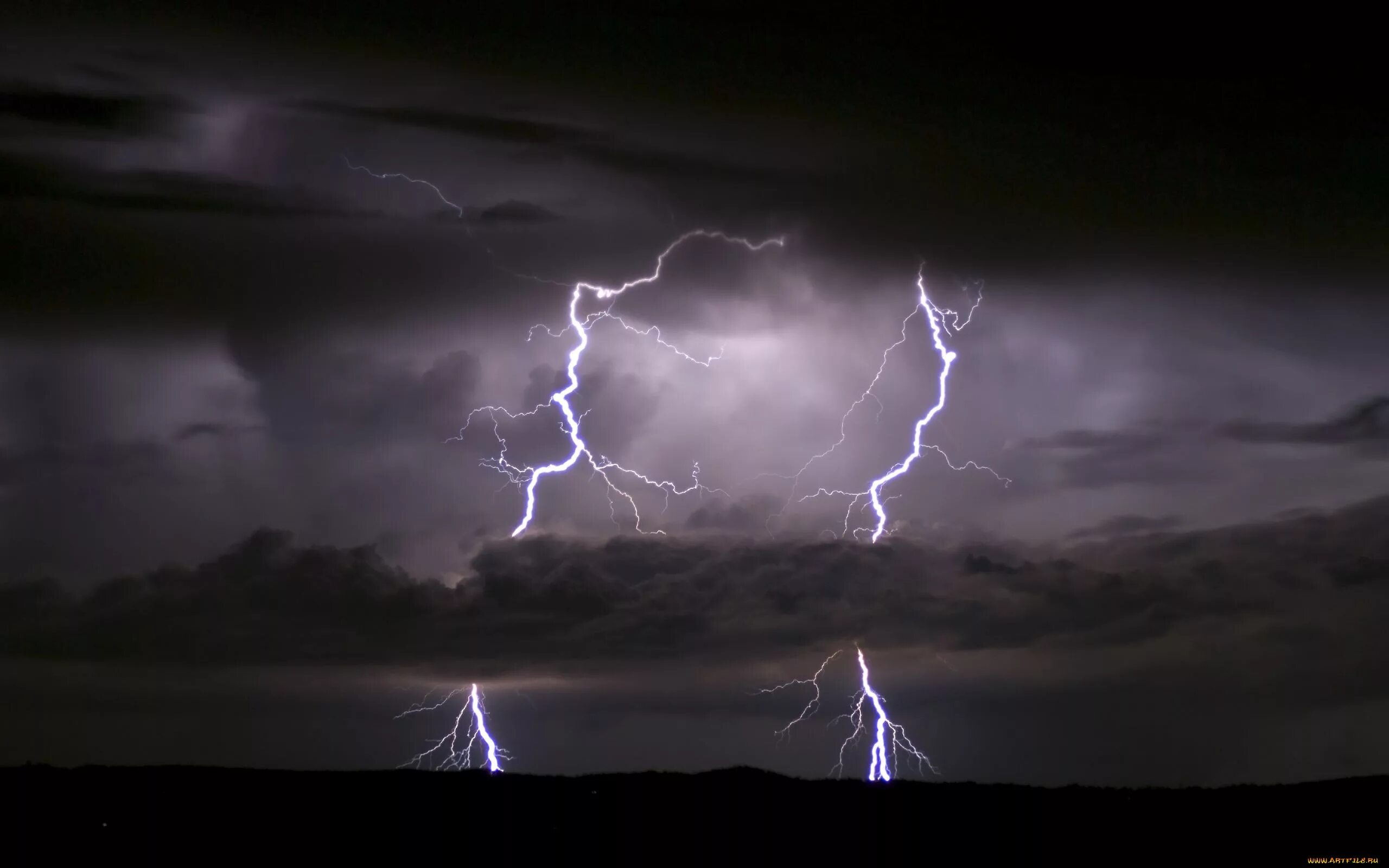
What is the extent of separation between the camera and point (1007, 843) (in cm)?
1362

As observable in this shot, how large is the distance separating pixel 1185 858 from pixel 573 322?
12.5 meters

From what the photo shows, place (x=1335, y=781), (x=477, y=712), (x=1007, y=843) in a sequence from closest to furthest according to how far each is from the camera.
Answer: (x=1007, y=843) → (x=1335, y=781) → (x=477, y=712)

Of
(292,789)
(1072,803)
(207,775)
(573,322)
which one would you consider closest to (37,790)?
(207,775)

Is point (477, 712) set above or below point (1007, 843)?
above

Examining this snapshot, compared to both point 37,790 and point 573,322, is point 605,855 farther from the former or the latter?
point 573,322

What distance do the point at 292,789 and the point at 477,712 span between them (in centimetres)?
599

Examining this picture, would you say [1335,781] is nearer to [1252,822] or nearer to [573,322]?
[1252,822]

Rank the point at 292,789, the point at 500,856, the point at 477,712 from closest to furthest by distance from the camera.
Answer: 1. the point at 500,856
2. the point at 292,789
3. the point at 477,712

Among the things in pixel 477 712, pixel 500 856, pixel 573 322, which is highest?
pixel 573 322

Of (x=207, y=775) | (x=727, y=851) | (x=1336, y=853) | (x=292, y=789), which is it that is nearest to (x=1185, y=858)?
(x=1336, y=853)

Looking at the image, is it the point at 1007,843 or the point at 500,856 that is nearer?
the point at 500,856

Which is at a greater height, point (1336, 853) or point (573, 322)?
point (573, 322)

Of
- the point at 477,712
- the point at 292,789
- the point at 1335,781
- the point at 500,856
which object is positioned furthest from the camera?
the point at 477,712

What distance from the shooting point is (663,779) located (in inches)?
605
